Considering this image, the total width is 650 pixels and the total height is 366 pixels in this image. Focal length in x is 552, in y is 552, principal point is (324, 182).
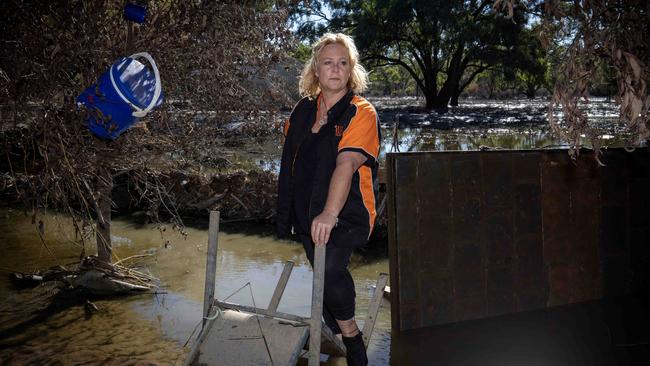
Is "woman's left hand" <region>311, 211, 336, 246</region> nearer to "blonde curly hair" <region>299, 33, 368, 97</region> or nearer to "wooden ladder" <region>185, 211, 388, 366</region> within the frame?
"wooden ladder" <region>185, 211, 388, 366</region>

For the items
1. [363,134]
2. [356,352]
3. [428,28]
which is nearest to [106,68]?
[363,134]

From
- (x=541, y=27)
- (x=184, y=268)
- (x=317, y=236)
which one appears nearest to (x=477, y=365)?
(x=317, y=236)

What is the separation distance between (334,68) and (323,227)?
2.87 ft

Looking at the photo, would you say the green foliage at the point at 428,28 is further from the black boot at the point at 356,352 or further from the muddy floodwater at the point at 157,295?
the black boot at the point at 356,352

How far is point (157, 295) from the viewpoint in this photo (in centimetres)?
520

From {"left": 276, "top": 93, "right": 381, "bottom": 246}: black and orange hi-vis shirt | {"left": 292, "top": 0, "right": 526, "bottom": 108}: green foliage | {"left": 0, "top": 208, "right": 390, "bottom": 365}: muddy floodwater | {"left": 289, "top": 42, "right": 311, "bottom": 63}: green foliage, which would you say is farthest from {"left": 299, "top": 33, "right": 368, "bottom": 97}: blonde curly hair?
{"left": 292, "top": 0, "right": 526, "bottom": 108}: green foliage

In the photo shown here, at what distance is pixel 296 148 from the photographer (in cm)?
308

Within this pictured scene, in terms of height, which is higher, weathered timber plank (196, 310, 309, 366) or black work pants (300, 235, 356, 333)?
black work pants (300, 235, 356, 333)

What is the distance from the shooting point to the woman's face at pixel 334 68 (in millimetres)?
2971

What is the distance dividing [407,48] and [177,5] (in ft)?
104

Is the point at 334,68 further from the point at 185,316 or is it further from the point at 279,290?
the point at 185,316

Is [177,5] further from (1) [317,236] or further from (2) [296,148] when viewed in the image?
(1) [317,236]

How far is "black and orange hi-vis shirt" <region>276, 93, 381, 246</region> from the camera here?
9.41ft

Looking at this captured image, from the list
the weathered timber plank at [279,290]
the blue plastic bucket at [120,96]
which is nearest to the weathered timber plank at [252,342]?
the weathered timber plank at [279,290]
